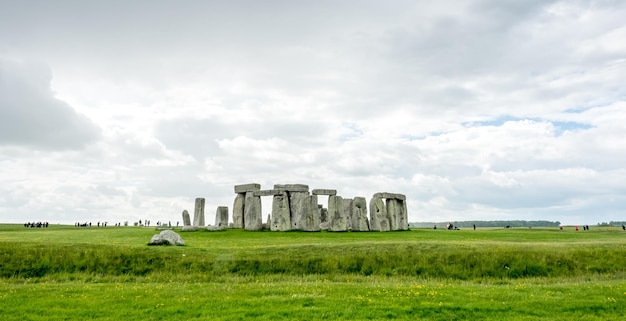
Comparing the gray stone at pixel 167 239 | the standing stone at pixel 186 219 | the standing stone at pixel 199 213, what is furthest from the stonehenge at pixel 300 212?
the gray stone at pixel 167 239

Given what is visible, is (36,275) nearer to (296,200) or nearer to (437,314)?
(437,314)

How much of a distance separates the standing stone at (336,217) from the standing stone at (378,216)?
306cm

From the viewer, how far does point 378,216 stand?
4381cm

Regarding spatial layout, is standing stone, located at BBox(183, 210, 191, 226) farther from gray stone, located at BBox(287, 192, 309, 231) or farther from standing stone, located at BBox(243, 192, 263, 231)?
gray stone, located at BBox(287, 192, 309, 231)

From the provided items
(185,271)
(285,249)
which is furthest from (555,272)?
(185,271)

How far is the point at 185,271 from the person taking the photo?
21.3 metres

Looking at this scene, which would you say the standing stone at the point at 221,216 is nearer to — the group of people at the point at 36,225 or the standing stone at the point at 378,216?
the standing stone at the point at 378,216

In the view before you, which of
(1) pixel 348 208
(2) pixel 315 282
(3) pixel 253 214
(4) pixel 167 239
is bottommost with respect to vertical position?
(2) pixel 315 282

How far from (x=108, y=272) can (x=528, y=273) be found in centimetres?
1808

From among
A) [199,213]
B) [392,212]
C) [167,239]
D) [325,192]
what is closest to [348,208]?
[325,192]

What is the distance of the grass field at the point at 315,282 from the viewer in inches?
496

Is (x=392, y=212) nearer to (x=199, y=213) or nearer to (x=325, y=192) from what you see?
(x=325, y=192)

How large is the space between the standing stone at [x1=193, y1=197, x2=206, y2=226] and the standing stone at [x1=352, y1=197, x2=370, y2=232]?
13682mm

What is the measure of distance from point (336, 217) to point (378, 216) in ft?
14.2
